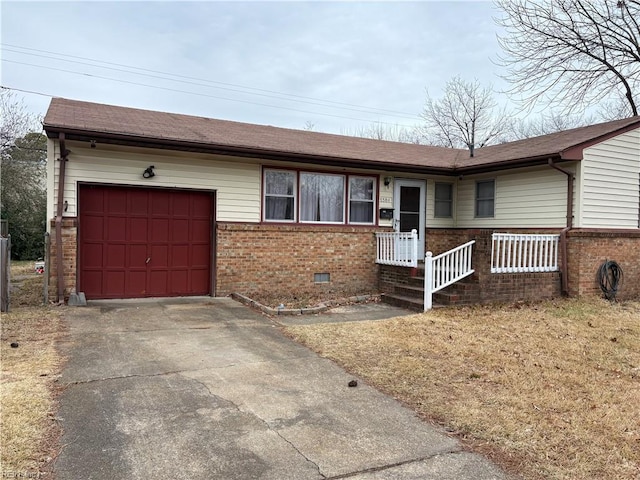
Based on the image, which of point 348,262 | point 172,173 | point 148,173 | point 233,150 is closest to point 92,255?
point 148,173

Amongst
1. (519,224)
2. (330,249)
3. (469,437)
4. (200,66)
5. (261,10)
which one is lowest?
(469,437)

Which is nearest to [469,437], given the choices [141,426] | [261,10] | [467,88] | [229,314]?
[141,426]

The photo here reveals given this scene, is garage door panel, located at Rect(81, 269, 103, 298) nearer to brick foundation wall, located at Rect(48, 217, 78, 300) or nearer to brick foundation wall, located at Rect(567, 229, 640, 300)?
brick foundation wall, located at Rect(48, 217, 78, 300)

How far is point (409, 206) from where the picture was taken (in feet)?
41.2

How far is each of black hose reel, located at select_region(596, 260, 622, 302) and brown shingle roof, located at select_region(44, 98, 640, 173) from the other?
277cm

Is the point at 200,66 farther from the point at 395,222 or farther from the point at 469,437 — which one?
the point at 469,437

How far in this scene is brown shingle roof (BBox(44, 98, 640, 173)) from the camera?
29.2 feet

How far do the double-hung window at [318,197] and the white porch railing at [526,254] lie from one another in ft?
10.9

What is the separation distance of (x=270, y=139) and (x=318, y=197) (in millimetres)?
1885

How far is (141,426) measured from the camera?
3709 millimetres

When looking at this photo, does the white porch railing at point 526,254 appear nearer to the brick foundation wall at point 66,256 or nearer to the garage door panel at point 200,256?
the garage door panel at point 200,256

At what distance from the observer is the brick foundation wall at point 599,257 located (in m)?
10.2

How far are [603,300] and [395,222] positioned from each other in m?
4.98

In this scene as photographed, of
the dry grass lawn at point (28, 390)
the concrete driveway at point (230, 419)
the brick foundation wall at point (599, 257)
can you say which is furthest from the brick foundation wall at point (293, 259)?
the brick foundation wall at point (599, 257)
